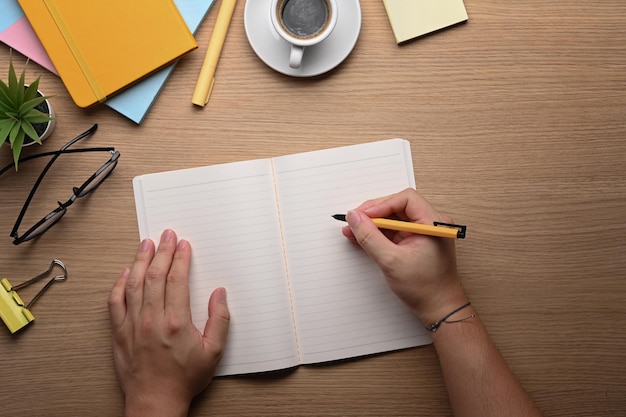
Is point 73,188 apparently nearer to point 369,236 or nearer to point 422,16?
point 369,236

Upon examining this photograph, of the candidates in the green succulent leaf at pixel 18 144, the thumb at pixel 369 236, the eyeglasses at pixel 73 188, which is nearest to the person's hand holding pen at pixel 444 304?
the thumb at pixel 369 236

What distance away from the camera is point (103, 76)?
2.92ft

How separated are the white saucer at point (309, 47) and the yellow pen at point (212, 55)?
3cm

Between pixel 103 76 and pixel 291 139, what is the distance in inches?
13.0

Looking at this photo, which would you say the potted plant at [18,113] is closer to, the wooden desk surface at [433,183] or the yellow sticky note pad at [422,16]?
the wooden desk surface at [433,183]

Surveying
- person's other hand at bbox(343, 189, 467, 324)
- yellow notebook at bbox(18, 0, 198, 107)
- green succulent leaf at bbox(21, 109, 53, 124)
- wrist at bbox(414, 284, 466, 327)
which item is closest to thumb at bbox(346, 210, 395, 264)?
person's other hand at bbox(343, 189, 467, 324)

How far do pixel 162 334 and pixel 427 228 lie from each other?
0.46 meters

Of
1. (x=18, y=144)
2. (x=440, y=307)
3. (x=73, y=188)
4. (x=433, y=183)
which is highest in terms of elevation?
(x=18, y=144)

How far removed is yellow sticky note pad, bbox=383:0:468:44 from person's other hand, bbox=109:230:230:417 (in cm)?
52

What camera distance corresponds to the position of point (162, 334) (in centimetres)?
88

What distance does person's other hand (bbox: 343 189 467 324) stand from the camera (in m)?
0.84

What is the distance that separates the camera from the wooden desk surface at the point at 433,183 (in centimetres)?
91

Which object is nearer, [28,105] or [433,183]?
[28,105]

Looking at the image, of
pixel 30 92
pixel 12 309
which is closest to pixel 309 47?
pixel 30 92
